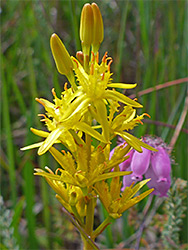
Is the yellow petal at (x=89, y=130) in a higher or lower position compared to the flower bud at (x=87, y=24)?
lower

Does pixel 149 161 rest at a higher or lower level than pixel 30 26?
lower

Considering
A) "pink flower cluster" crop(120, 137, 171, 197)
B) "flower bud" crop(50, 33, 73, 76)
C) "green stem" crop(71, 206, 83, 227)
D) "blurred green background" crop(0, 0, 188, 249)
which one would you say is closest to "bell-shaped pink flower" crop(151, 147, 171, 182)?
"pink flower cluster" crop(120, 137, 171, 197)

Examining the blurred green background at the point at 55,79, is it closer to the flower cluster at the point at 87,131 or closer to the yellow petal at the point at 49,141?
the flower cluster at the point at 87,131

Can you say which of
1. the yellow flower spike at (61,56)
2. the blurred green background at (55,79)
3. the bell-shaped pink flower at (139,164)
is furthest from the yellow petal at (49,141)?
the blurred green background at (55,79)

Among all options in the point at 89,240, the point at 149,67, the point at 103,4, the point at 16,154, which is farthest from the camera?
the point at 103,4

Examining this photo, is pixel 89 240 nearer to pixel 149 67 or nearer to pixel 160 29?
pixel 149 67

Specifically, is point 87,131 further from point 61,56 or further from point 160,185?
point 160,185

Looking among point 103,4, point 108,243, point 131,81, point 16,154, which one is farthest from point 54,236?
point 103,4
